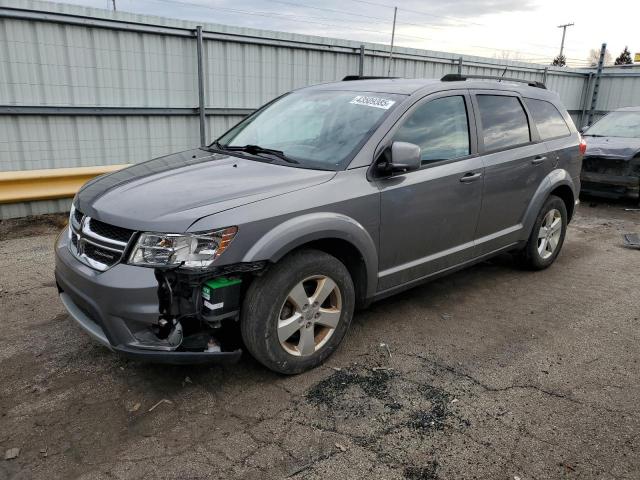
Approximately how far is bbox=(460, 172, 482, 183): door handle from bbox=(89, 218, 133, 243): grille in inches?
98.6

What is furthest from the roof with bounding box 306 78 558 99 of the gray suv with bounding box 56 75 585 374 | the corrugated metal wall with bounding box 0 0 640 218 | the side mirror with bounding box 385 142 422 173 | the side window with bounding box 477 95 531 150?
the corrugated metal wall with bounding box 0 0 640 218

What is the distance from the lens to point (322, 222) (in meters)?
3.09

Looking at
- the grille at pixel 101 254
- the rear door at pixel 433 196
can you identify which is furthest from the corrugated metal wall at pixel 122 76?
the rear door at pixel 433 196

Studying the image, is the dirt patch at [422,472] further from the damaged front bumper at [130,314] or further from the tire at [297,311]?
the damaged front bumper at [130,314]

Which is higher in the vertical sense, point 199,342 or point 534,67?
point 534,67

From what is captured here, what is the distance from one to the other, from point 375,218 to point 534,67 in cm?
1289

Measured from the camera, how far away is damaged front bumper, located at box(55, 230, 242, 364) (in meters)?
2.70

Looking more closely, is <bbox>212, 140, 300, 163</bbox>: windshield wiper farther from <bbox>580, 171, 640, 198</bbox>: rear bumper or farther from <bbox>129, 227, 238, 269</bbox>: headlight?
<bbox>580, 171, 640, 198</bbox>: rear bumper

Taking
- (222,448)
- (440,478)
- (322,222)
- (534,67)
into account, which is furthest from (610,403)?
(534,67)

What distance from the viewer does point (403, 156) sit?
10.9ft

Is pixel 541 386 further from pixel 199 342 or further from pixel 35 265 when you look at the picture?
pixel 35 265

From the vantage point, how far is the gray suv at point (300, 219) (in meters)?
2.75

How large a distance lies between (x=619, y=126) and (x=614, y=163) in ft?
4.88

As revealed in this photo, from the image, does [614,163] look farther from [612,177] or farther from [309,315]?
[309,315]
